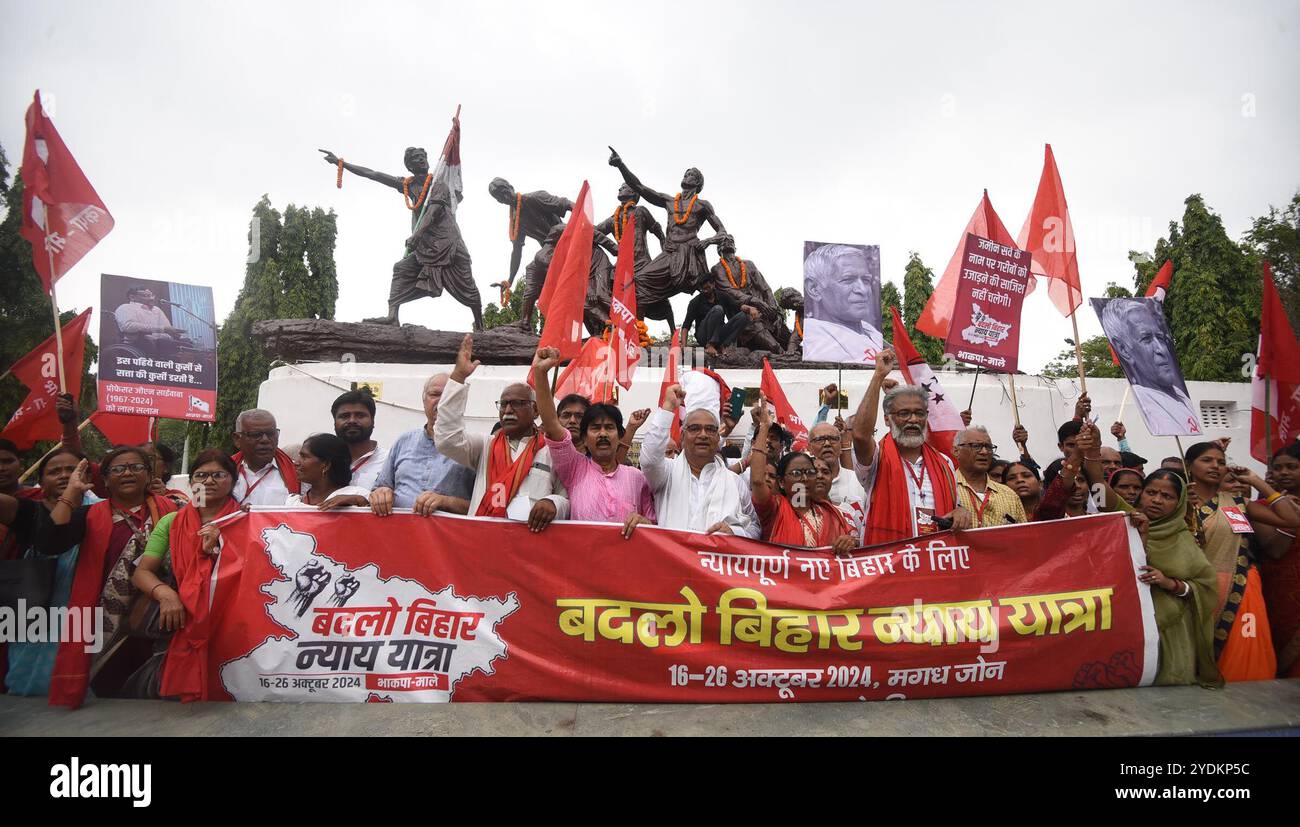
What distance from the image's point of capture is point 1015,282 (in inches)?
227

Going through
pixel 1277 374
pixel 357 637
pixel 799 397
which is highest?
pixel 1277 374

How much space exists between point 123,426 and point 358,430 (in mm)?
2651

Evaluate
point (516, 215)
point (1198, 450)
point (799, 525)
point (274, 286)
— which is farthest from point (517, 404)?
point (274, 286)

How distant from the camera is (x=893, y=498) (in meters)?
3.81

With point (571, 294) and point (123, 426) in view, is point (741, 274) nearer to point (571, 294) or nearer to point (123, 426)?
point (571, 294)

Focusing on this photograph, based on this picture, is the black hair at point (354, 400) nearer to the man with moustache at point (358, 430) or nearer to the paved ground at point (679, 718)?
the man with moustache at point (358, 430)

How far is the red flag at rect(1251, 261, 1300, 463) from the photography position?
15.9ft

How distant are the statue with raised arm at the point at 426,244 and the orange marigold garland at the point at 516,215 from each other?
0.83m

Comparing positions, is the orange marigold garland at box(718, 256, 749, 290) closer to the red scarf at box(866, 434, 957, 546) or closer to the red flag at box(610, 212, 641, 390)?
the red flag at box(610, 212, 641, 390)

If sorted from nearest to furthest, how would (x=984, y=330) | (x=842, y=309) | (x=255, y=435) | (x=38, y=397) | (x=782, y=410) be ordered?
(x=255, y=435) < (x=38, y=397) < (x=984, y=330) < (x=782, y=410) < (x=842, y=309)

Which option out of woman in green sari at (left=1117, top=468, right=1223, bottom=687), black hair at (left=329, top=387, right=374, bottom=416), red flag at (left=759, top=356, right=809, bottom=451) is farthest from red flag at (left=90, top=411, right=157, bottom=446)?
woman in green sari at (left=1117, top=468, right=1223, bottom=687)

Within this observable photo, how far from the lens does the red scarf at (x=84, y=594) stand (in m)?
3.12

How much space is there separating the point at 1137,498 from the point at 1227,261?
797 inches
